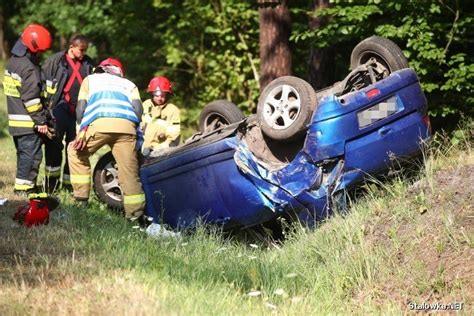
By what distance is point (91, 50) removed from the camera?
2367cm

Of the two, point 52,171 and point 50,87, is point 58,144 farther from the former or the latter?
point 50,87

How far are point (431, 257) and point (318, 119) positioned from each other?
4.96ft

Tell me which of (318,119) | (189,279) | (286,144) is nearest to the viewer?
(189,279)

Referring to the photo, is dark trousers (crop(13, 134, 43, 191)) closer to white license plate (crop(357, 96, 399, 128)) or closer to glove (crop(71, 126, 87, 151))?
glove (crop(71, 126, 87, 151))

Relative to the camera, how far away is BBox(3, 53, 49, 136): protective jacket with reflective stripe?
7698 mm

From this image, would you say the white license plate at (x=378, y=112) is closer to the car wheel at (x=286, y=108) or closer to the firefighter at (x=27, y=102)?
the car wheel at (x=286, y=108)

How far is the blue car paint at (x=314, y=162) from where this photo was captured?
240 inches

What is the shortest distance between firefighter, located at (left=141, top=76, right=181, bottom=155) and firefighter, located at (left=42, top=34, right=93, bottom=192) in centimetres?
91

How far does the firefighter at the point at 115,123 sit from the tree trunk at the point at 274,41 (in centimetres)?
512

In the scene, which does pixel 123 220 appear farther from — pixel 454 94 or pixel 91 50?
pixel 91 50

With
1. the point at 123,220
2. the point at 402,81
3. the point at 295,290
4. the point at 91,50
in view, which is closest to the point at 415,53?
the point at 402,81

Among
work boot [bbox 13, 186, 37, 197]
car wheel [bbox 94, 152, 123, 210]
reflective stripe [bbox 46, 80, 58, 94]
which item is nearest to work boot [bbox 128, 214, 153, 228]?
car wheel [bbox 94, 152, 123, 210]

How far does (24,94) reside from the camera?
774 cm

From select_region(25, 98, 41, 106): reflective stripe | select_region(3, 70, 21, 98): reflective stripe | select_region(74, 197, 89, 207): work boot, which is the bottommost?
select_region(74, 197, 89, 207): work boot
